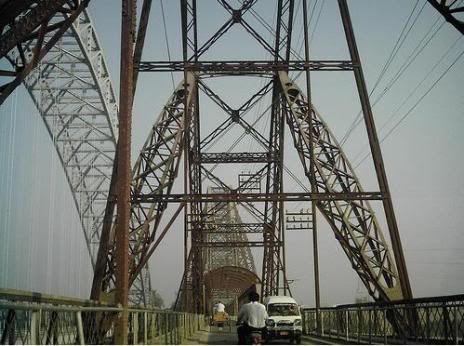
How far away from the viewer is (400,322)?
1923cm

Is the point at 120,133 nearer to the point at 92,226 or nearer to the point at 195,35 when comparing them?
the point at 195,35

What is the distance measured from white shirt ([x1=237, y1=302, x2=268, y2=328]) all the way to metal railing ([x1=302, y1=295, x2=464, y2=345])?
547 cm

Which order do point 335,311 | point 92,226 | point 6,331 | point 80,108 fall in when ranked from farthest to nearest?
point 92,226 < point 80,108 < point 335,311 < point 6,331

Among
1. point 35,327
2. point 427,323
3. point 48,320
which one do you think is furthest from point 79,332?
point 427,323

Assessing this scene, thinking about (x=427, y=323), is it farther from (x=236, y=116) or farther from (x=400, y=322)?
(x=236, y=116)

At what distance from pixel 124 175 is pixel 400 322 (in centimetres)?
1086

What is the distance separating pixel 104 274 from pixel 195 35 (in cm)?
1404

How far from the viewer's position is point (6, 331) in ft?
20.8

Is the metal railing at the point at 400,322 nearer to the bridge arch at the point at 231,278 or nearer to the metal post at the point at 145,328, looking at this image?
the metal post at the point at 145,328

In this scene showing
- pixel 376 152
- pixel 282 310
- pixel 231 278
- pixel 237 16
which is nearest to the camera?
pixel 376 152

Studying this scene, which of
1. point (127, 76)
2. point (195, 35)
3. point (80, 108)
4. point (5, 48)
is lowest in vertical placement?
point (127, 76)

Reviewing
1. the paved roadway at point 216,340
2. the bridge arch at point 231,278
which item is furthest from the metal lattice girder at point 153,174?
the bridge arch at point 231,278

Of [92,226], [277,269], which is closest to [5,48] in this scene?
[277,269]

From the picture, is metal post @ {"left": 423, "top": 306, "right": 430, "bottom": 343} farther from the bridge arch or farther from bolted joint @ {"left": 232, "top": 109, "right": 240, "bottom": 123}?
the bridge arch
